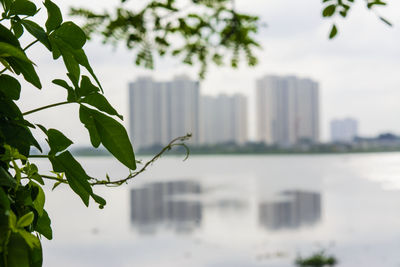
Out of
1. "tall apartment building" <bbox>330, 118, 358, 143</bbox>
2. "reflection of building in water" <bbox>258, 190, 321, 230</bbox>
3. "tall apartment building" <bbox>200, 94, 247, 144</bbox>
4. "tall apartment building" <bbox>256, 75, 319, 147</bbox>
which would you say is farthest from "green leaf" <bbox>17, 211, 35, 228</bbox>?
"tall apartment building" <bbox>330, 118, 358, 143</bbox>

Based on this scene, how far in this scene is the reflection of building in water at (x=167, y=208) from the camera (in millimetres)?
22234

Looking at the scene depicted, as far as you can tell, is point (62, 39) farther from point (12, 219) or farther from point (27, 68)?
point (12, 219)

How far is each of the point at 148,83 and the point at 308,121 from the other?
57.9 ft

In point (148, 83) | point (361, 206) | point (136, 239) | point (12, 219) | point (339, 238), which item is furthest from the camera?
point (148, 83)

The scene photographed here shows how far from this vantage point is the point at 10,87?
0.99ft

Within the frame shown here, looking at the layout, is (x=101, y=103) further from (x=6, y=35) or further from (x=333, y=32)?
(x=333, y=32)

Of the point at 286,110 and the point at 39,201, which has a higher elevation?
the point at 286,110

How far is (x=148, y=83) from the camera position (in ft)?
133

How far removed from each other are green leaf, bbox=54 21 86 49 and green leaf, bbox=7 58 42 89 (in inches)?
1.2

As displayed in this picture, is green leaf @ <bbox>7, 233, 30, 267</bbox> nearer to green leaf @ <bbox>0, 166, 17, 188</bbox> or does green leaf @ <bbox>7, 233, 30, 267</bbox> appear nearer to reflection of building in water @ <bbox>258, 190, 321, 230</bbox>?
green leaf @ <bbox>0, 166, 17, 188</bbox>

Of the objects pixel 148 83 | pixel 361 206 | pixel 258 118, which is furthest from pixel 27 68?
pixel 258 118

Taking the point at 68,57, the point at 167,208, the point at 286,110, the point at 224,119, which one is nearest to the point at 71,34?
the point at 68,57

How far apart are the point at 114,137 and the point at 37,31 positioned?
0.09 metres

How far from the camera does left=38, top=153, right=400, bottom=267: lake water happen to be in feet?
50.3
